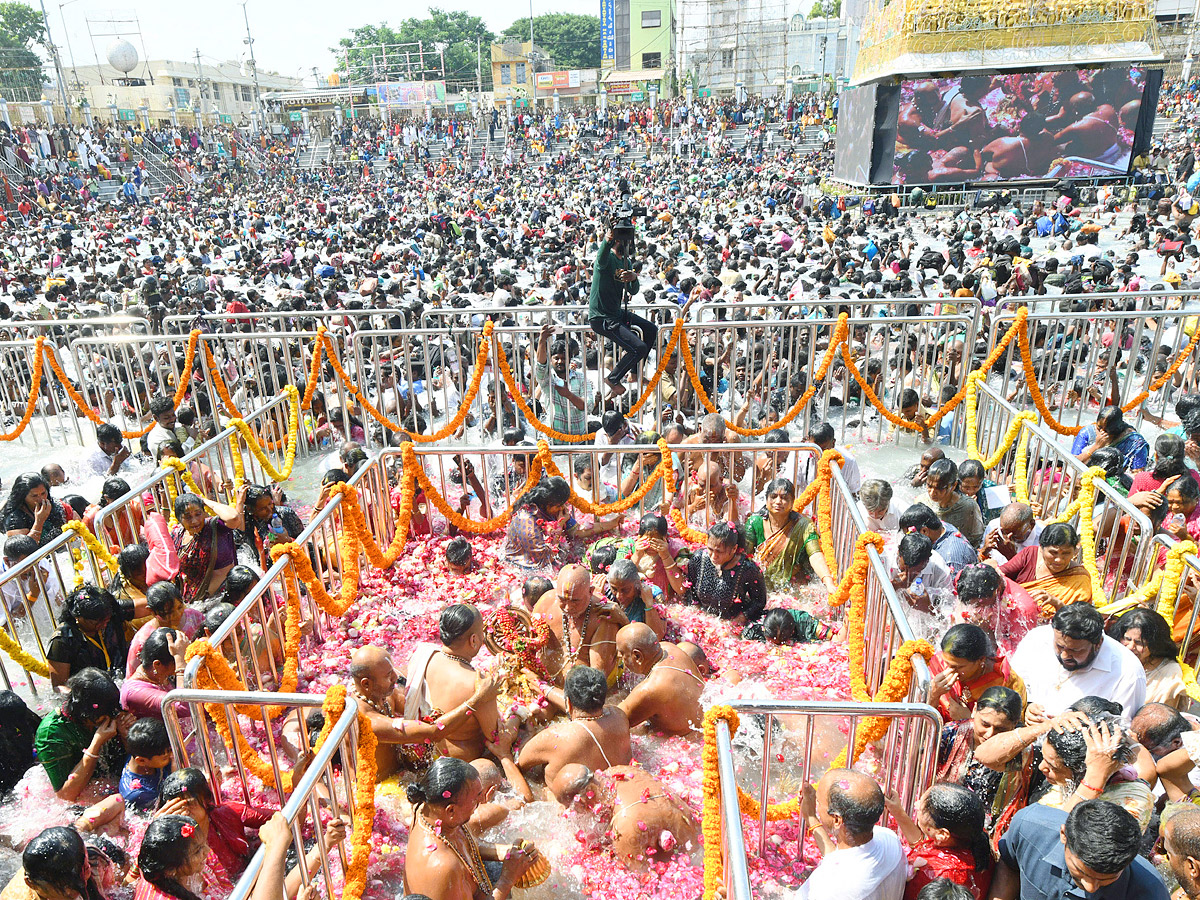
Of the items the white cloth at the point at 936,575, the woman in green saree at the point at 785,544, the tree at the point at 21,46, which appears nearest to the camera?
the white cloth at the point at 936,575

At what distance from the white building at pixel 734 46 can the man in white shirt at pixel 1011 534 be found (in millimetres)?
54600

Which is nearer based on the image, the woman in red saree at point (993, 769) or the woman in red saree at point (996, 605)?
the woman in red saree at point (993, 769)

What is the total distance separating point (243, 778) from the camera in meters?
3.89

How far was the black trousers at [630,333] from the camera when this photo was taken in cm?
863

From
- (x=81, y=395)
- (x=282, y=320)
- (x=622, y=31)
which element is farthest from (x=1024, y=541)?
(x=622, y=31)

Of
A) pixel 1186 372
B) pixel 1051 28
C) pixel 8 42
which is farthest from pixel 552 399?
pixel 8 42

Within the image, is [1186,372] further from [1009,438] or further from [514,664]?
[514,664]

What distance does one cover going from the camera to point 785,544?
5.94 m

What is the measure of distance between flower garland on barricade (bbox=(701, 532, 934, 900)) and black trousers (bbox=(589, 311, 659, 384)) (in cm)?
418

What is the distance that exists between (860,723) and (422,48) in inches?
3562

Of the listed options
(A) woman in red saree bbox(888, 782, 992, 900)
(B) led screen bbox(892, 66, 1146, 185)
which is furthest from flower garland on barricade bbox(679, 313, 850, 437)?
(B) led screen bbox(892, 66, 1146, 185)

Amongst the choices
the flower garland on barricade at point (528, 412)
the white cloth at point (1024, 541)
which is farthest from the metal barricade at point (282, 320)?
the white cloth at point (1024, 541)

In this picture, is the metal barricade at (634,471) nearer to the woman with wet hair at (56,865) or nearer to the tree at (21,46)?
the woman with wet hair at (56,865)

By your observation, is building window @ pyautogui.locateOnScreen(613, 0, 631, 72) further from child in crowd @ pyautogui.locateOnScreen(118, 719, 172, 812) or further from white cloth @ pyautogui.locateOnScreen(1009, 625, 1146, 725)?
child in crowd @ pyautogui.locateOnScreen(118, 719, 172, 812)
